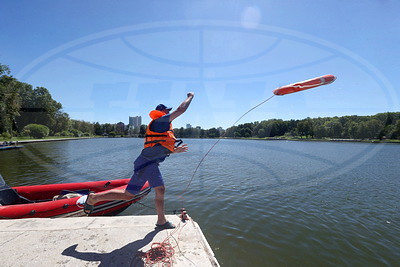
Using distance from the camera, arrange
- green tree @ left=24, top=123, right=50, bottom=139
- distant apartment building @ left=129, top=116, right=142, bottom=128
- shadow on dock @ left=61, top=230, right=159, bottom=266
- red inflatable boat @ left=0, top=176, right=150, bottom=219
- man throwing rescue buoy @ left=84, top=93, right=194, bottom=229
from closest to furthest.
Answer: shadow on dock @ left=61, top=230, right=159, bottom=266, man throwing rescue buoy @ left=84, top=93, right=194, bottom=229, red inflatable boat @ left=0, top=176, right=150, bottom=219, green tree @ left=24, top=123, right=50, bottom=139, distant apartment building @ left=129, top=116, right=142, bottom=128

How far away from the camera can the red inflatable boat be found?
16.9 ft

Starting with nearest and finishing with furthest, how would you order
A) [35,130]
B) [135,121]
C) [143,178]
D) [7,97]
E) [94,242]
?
[94,242]
[143,178]
[7,97]
[35,130]
[135,121]

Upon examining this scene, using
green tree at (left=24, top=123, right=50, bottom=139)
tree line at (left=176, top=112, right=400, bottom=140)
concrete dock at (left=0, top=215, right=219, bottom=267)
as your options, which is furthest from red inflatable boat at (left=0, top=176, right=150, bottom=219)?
green tree at (left=24, top=123, right=50, bottom=139)

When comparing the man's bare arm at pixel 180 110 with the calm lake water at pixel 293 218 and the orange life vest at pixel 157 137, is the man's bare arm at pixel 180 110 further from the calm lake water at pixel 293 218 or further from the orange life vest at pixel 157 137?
the calm lake water at pixel 293 218

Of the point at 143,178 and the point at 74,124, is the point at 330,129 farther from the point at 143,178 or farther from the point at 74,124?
the point at 74,124

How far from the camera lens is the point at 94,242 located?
3.15m

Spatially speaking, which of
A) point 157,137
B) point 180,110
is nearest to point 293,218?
point 157,137

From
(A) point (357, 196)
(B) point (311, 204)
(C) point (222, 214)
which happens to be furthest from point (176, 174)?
(A) point (357, 196)

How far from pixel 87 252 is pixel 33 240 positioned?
100 centimetres

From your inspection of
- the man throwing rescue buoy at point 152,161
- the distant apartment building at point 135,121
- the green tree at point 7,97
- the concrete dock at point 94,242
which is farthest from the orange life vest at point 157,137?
the distant apartment building at point 135,121

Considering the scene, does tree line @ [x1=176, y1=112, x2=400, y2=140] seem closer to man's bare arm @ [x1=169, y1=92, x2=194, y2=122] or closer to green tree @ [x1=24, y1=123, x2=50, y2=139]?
man's bare arm @ [x1=169, y1=92, x2=194, y2=122]

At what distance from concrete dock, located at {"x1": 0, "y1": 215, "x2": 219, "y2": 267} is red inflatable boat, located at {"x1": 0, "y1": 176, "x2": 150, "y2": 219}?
1.25 m

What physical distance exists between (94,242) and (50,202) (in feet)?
11.2

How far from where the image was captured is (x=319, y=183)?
1160 centimetres
